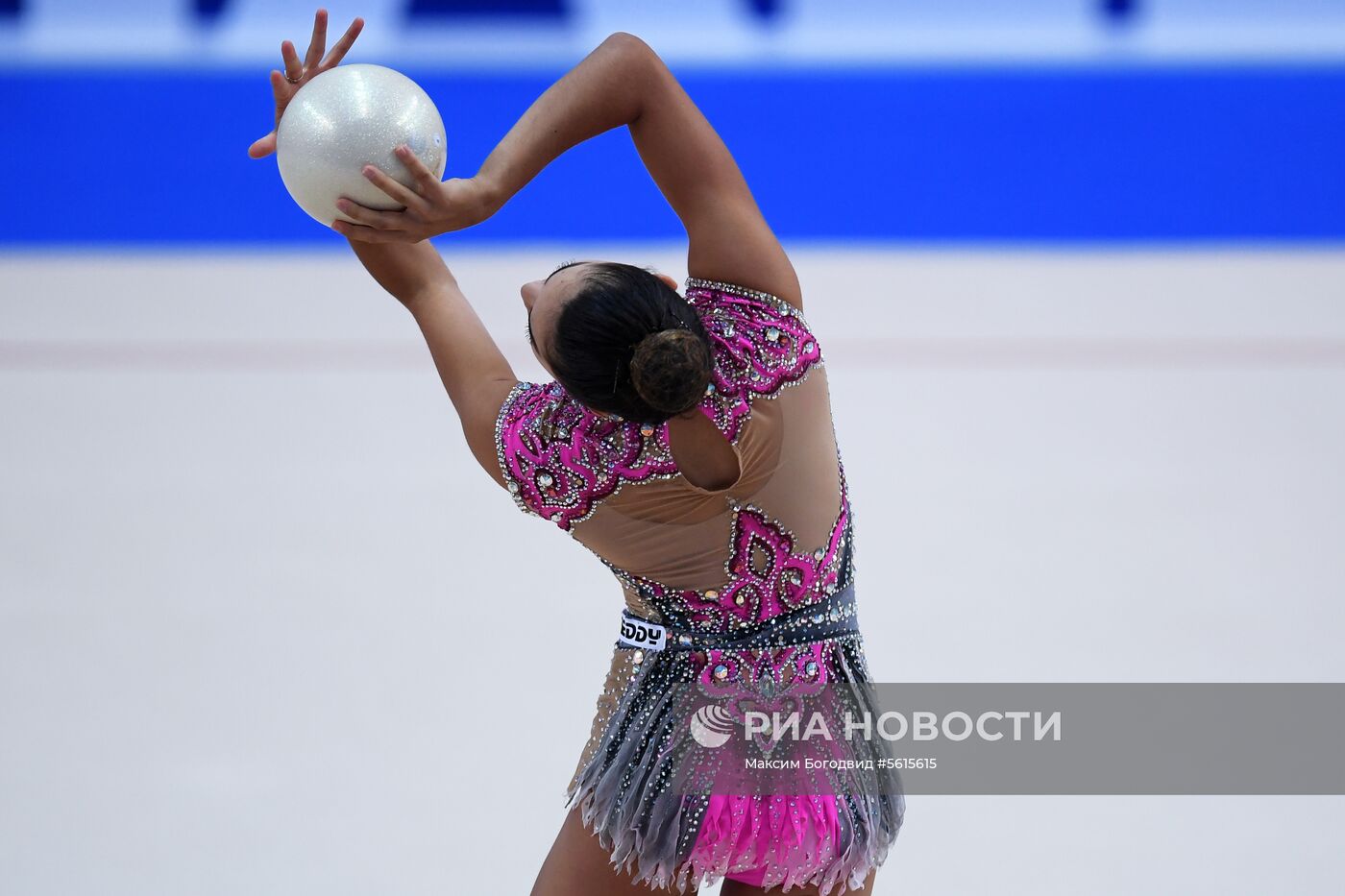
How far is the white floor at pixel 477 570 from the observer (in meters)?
2.82

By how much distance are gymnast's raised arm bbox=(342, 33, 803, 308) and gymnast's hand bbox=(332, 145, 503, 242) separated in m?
0.01

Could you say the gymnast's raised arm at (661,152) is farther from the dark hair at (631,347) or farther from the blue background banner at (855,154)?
the blue background banner at (855,154)

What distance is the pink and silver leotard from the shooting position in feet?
5.05

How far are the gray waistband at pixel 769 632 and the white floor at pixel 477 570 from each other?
114 cm

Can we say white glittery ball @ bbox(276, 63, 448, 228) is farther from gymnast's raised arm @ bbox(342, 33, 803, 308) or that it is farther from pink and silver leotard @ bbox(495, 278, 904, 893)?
pink and silver leotard @ bbox(495, 278, 904, 893)

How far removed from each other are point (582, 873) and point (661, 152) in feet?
2.42

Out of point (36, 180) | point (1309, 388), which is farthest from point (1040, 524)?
point (36, 180)

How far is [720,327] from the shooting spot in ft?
5.05

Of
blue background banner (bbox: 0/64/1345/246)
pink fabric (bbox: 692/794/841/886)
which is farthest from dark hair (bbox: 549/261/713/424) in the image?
blue background banner (bbox: 0/64/1345/246)

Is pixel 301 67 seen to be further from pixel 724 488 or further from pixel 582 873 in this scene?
pixel 582 873

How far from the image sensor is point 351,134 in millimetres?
1534

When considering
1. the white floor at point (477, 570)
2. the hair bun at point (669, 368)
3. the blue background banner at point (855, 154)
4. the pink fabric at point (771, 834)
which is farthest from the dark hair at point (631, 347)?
the blue background banner at point (855, 154)

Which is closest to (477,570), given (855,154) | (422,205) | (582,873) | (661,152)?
(582,873)

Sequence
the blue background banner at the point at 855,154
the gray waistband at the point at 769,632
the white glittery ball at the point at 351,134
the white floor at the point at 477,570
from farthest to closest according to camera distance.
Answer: the blue background banner at the point at 855,154, the white floor at the point at 477,570, the gray waistband at the point at 769,632, the white glittery ball at the point at 351,134
